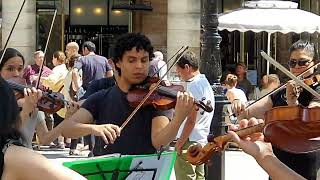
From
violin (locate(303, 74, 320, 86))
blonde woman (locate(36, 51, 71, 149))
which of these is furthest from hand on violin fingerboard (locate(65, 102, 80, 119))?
blonde woman (locate(36, 51, 71, 149))

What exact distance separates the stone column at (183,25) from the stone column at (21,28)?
3.00 m

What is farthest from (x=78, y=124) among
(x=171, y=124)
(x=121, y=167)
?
(x=121, y=167)

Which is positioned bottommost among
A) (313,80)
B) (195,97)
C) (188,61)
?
(195,97)

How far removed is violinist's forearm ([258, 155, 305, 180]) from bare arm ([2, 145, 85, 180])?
2.88ft

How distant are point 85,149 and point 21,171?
923 centimetres

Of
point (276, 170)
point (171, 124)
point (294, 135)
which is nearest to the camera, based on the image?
point (276, 170)

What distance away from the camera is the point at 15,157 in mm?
2566

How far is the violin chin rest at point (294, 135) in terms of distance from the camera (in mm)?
3410

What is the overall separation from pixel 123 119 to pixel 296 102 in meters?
1.02

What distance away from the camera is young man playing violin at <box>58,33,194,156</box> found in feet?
14.0

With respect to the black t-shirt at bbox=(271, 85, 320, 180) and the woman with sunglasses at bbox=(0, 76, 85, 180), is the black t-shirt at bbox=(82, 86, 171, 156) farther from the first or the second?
the woman with sunglasses at bbox=(0, 76, 85, 180)

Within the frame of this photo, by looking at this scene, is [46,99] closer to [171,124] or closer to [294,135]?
[171,124]

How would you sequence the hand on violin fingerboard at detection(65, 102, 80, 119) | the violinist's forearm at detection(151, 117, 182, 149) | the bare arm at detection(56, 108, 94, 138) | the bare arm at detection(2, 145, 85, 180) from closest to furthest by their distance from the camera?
the bare arm at detection(2, 145, 85, 180)
the violinist's forearm at detection(151, 117, 182, 149)
the bare arm at detection(56, 108, 94, 138)
the hand on violin fingerboard at detection(65, 102, 80, 119)

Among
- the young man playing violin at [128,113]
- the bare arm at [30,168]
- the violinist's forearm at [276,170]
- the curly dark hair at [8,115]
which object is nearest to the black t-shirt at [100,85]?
the young man playing violin at [128,113]
